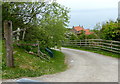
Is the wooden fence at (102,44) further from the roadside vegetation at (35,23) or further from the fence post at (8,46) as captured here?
the fence post at (8,46)

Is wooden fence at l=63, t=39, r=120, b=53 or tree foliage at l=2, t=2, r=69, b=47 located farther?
wooden fence at l=63, t=39, r=120, b=53

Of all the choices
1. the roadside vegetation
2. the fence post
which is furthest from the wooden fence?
the fence post

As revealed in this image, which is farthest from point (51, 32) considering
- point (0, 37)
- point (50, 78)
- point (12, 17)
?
point (50, 78)

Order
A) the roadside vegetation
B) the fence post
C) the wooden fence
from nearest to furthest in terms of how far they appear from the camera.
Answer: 1. the fence post
2. the roadside vegetation
3. the wooden fence

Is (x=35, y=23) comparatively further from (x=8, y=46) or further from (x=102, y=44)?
(x=102, y=44)

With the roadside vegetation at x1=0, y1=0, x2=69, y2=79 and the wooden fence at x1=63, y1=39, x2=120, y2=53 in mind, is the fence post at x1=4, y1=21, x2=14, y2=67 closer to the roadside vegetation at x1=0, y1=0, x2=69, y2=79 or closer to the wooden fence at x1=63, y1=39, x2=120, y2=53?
the roadside vegetation at x1=0, y1=0, x2=69, y2=79

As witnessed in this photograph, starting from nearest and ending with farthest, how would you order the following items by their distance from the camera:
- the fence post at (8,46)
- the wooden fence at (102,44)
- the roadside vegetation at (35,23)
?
1. the fence post at (8,46)
2. the roadside vegetation at (35,23)
3. the wooden fence at (102,44)

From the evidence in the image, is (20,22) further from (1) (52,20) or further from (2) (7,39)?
(2) (7,39)

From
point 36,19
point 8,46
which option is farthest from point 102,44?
point 8,46

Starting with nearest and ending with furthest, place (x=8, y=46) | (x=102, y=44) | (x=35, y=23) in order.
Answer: (x=8, y=46) < (x=35, y=23) < (x=102, y=44)

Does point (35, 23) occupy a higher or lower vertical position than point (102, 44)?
higher

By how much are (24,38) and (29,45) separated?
58.3 inches

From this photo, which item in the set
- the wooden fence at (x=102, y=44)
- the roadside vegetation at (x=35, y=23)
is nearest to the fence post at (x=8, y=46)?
the roadside vegetation at (x=35, y=23)

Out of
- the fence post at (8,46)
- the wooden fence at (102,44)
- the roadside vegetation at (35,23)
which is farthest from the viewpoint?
the wooden fence at (102,44)
